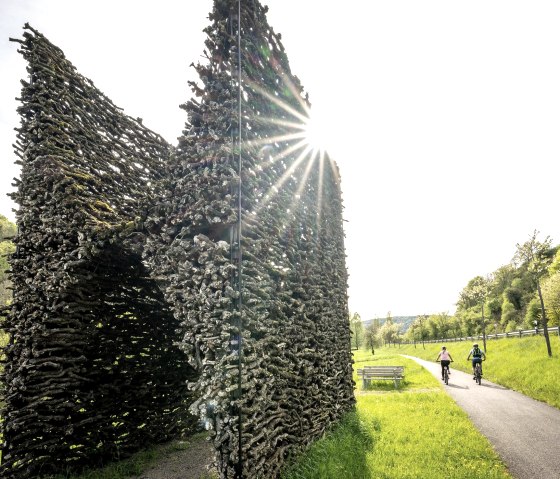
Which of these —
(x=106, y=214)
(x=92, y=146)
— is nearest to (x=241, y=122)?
(x=106, y=214)

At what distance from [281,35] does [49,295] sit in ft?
24.0

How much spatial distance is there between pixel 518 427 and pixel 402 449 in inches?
156

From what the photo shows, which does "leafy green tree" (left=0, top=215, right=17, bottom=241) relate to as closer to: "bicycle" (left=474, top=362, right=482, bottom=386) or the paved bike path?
the paved bike path

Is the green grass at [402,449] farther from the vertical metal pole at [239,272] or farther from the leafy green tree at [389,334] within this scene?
the leafy green tree at [389,334]

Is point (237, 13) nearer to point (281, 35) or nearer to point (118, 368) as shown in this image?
point (281, 35)

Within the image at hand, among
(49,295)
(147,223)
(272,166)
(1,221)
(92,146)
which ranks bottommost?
(49,295)

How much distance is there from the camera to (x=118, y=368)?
746 cm

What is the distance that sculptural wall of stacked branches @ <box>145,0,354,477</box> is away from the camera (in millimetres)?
4281

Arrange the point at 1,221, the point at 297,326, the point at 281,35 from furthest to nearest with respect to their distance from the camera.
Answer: the point at 1,221 → the point at 281,35 → the point at 297,326

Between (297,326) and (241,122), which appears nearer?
(241,122)

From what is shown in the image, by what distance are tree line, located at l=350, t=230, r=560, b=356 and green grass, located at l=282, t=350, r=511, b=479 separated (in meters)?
13.0

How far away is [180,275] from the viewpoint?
4.71 metres

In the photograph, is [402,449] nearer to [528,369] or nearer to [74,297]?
[74,297]

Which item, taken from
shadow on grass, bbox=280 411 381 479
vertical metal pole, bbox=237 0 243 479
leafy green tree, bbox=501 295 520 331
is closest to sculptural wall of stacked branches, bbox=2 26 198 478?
vertical metal pole, bbox=237 0 243 479
